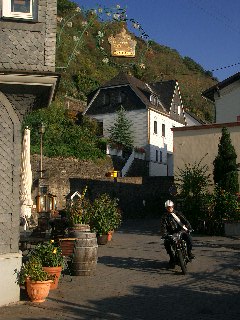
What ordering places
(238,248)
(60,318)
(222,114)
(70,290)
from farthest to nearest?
(222,114) → (238,248) → (70,290) → (60,318)

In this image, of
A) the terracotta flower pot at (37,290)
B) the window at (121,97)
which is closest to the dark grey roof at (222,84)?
the window at (121,97)

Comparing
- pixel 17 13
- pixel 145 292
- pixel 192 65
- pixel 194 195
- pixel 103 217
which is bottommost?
pixel 145 292

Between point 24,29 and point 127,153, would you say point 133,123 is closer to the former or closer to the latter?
point 127,153

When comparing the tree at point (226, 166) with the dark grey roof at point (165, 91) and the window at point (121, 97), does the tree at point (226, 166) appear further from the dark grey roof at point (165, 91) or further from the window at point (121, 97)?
the dark grey roof at point (165, 91)

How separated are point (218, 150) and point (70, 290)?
45.1ft

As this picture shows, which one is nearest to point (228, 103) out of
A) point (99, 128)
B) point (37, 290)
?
point (99, 128)

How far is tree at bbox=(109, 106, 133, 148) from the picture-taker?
4312 centimetres

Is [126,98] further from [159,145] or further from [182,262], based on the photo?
[182,262]

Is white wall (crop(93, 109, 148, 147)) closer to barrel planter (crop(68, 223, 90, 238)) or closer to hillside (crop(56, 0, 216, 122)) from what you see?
hillside (crop(56, 0, 216, 122))

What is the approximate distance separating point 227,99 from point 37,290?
2397 centimetres

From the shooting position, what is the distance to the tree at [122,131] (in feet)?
141

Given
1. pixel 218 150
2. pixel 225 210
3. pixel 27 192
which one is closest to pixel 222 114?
pixel 218 150

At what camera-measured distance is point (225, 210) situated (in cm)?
1891

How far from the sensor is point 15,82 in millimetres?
8250
